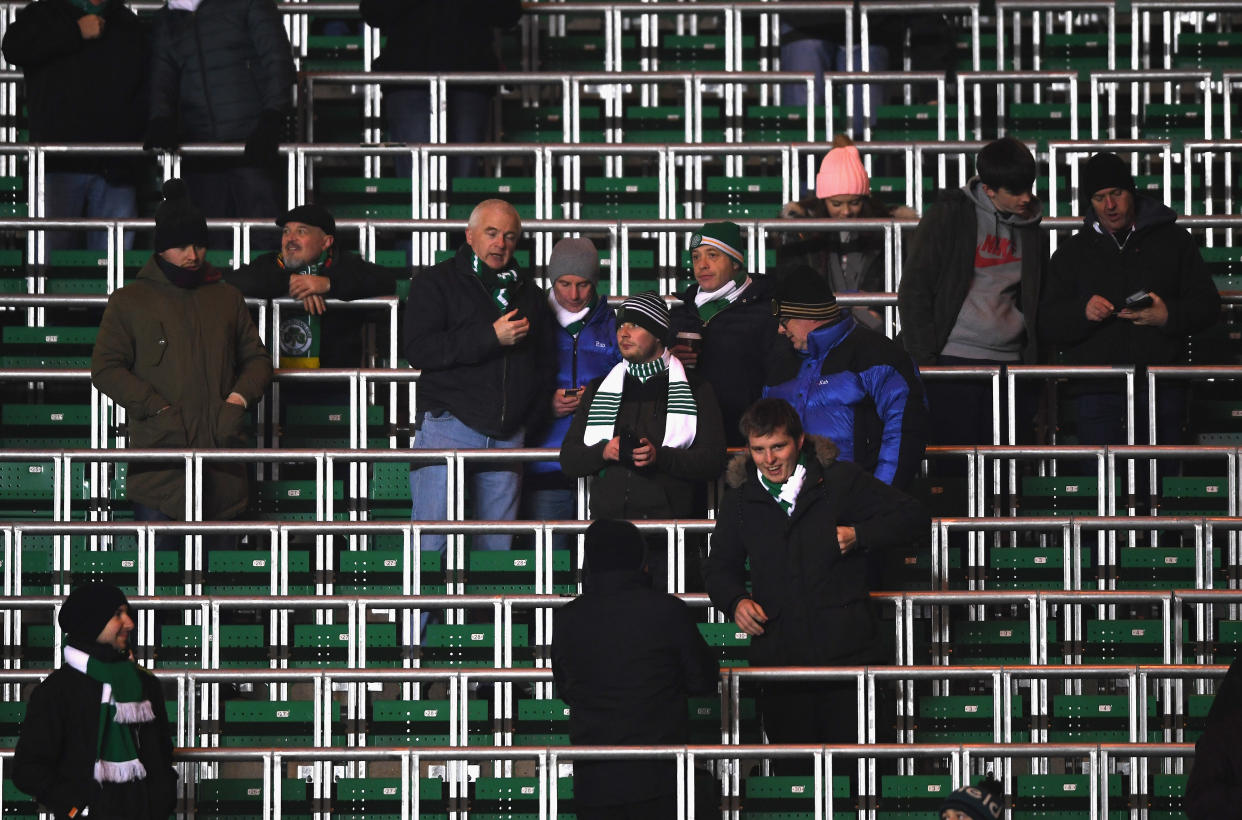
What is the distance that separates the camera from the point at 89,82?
1214 centimetres

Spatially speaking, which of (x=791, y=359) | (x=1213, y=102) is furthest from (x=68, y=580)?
(x=1213, y=102)

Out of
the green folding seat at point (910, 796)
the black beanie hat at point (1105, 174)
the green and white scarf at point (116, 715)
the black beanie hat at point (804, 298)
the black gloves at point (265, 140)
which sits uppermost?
the black gloves at point (265, 140)

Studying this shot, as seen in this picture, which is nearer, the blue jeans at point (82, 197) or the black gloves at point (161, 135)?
the black gloves at point (161, 135)

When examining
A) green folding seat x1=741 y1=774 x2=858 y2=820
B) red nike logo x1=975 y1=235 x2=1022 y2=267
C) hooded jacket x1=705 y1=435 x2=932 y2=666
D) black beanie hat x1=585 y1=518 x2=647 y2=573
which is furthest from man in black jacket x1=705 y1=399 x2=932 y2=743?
red nike logo x1=975 y1=235 x2=1022 y2=267

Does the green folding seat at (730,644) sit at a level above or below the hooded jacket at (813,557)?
below

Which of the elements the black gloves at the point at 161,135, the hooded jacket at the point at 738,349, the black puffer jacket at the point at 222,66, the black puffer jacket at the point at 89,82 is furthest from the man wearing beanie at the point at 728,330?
the black puffer jacket at the point at 89,82

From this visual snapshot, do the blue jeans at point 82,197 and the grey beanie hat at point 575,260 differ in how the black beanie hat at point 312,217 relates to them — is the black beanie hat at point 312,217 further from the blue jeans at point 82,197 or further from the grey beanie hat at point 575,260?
the blue jeans at point 82,197

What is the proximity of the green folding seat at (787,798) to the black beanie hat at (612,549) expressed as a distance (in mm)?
987

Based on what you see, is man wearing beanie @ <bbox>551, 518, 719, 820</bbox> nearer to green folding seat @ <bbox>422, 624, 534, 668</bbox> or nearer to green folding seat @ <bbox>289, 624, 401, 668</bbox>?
green folding seat @ <bbox>422, 624, 534, 668</bbox>

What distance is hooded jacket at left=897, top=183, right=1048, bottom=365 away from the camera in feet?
32.6

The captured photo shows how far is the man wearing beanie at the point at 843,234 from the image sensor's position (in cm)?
1091

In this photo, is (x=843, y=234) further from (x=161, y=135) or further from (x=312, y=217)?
(x=161, y=135)

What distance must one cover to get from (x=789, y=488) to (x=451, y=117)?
488 centimetres

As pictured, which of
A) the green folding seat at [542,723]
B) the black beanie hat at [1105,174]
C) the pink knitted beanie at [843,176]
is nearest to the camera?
the green folding seat at [542,723]
